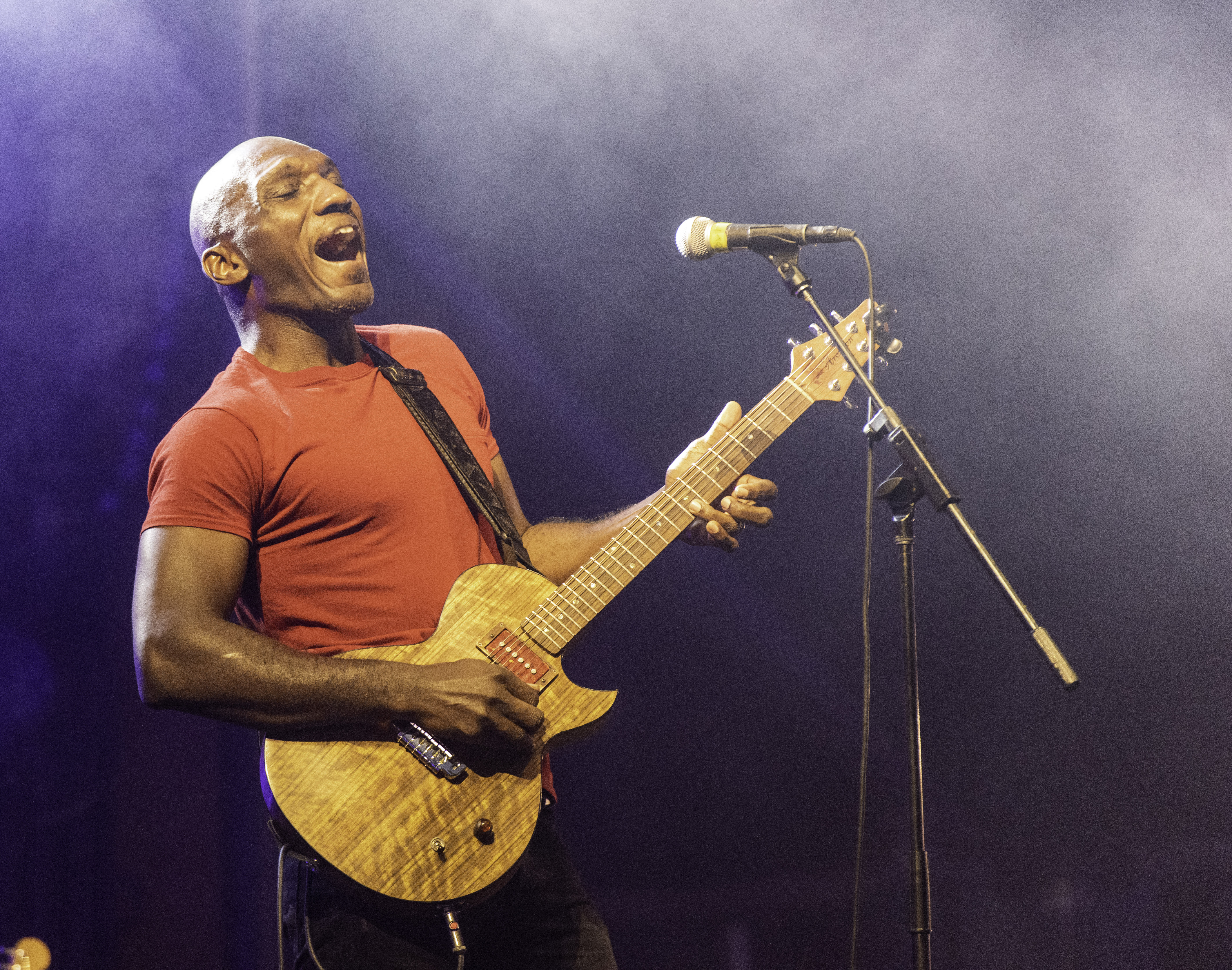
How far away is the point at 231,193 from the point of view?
101 inches

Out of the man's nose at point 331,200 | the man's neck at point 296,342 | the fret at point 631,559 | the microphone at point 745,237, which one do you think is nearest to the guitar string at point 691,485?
the fret at point 631,559

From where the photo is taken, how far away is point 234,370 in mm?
2432

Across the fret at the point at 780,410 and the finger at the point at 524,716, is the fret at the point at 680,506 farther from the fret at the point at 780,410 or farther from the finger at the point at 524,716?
the finger at the point at 524,716

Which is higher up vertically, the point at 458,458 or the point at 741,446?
the point at 458,458

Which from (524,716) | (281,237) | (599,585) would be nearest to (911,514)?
(599,585)

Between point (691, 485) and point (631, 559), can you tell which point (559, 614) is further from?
point (691, 485)

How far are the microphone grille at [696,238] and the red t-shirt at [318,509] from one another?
2.56 feet

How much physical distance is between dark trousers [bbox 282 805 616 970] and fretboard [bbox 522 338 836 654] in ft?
1.53

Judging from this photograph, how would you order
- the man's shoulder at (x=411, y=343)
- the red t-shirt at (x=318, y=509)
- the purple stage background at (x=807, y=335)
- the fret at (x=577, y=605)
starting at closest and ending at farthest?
the red t-shirt at (x=318, y=509) → the fret at (x=577, y=605) → the man's shoulder at (x=411, y=343) → the purple stage background at (x=807, y=335)

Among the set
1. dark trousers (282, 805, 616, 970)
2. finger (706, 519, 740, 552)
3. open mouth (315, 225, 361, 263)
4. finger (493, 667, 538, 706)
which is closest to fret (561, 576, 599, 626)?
finger (493, 667, 538, 706)

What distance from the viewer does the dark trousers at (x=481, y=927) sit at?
76.6 inches

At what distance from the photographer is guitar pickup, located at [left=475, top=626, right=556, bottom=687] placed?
2152 millimetres

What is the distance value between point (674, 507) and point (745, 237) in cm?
65

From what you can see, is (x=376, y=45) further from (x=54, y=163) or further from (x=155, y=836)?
(x=155, y=836)
